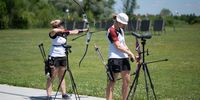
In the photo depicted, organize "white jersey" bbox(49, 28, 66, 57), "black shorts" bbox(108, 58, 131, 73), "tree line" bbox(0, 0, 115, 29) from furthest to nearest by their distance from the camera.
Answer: "tree line" bbox(0, 0, 115, 29) < "white jersey" bbox(49, 28, 66, 57) < "black shorts" bbox(108, 58, 131, 73)

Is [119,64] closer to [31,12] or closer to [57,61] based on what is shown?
[57,61]

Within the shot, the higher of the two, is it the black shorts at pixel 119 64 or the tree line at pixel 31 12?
the black shorts at pixel 119 64

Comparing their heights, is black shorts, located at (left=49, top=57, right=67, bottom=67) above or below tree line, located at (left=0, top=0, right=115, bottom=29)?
above

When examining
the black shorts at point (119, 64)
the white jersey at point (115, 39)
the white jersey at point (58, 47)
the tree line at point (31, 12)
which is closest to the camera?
the white jersey at point (115, 39)

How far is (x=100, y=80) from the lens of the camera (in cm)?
1366

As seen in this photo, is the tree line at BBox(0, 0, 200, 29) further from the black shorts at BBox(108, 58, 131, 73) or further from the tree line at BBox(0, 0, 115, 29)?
the black shorts at BBox(108, 58, 131, 73)

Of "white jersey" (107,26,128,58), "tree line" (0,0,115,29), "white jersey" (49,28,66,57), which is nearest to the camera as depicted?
"white jersey" (107,26,128,58)

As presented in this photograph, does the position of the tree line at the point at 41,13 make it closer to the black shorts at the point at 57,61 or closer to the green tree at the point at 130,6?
the green tree at the point at 130,6

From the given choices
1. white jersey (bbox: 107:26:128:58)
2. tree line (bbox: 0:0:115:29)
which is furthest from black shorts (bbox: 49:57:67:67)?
tree line (bbox: 0:0:115:29)

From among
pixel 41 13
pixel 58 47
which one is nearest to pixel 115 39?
pixel 58 47

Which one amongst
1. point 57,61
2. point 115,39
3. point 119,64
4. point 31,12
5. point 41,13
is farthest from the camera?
point 41,13

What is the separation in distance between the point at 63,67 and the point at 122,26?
7.16 feet

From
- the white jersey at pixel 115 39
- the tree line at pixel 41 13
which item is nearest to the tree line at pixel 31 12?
the tree line at pixel 41 13

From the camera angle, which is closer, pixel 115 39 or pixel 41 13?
pixel 115 39
